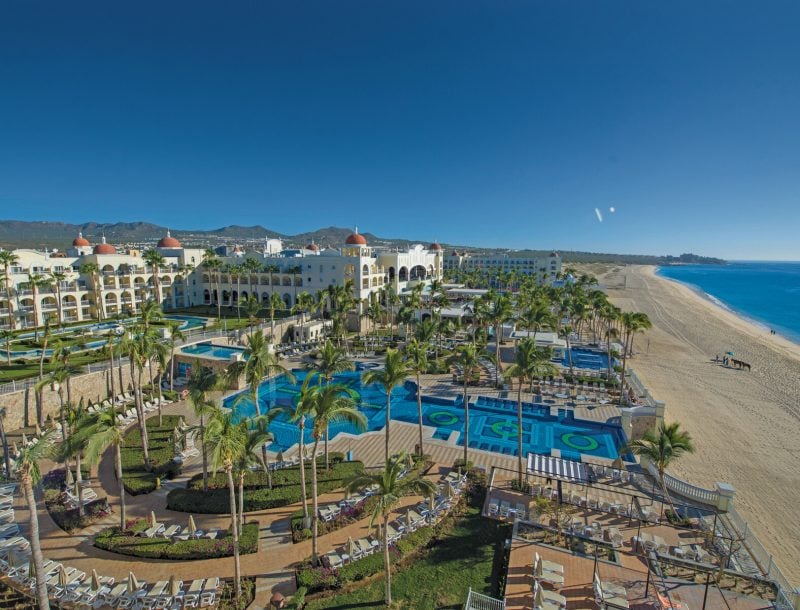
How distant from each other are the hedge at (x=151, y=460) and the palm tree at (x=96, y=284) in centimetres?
4725

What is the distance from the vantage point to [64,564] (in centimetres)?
1462

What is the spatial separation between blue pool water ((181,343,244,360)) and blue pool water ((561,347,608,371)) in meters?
37.2

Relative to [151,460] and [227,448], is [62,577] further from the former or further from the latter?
[151,460]

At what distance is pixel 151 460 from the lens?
22.1m

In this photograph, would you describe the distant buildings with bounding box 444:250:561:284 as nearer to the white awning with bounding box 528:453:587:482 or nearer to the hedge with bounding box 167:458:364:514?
the white awning with bounding box 528:453:587:482

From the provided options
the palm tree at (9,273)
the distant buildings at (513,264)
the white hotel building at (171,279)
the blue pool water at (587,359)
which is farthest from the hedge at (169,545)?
the distant buildings at (513,264)

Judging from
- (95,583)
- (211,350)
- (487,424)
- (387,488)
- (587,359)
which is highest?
(387,488)

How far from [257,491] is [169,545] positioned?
14.0ft

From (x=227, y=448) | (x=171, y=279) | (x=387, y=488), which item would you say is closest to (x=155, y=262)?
(x=171, y=279)

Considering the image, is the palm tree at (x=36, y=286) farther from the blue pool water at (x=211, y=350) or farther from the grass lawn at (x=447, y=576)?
the grass lawn at (x=447, y=576)

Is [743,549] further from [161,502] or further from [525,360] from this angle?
[161,502]

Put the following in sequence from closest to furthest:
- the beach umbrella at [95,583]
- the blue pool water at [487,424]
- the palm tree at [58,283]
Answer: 1. the beach umbrella at [95,583]
2. the blue pool water at [487,424]
3. the palm tree at [58,283]

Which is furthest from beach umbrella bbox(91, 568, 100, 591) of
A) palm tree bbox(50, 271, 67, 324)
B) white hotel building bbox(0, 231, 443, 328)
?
white hotel building bbox(0, 231, 443, 328)

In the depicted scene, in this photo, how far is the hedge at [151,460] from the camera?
782 inches
